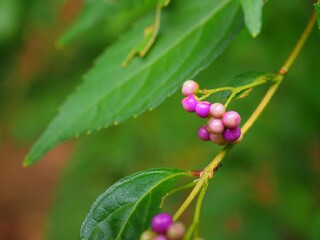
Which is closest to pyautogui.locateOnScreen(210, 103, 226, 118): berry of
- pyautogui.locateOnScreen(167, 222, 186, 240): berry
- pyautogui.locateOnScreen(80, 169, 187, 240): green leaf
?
pyautogui.locateOnScreen(80, 169, 187, 240): green leaf

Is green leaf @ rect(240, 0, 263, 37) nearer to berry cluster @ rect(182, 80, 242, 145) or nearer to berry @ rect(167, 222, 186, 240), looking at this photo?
berry cluster @ rect(182, 80, 242, 145)

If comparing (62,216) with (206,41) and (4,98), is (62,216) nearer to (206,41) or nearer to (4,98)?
(4,98)

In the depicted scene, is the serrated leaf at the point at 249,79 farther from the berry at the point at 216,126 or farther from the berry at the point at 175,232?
the berry at the point at 175,232

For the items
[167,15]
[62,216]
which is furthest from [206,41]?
[62,216]

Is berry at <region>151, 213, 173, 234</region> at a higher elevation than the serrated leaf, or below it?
below

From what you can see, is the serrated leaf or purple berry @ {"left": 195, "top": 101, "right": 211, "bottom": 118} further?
the serrated leaf

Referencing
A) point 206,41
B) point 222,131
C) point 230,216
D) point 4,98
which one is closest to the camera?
point 222,131
